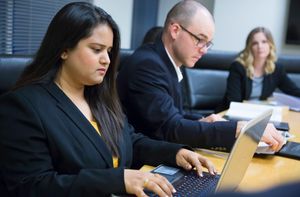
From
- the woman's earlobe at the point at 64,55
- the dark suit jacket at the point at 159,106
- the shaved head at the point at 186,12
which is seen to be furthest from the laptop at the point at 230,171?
the shaved head at the point at 186,12

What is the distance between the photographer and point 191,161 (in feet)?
4.19

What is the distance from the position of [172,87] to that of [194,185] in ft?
2.19

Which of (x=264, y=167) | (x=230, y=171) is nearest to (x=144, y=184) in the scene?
(x=230, y=171)

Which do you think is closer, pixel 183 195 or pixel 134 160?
pixel 183 195

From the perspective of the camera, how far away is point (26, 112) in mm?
1098

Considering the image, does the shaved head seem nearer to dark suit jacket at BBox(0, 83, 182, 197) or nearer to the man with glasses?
the man with glasses

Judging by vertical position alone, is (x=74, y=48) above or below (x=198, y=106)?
above

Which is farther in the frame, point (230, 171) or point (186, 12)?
point (186, 12)

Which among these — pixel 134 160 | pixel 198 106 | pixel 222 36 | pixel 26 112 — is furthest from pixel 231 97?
pixel 26 112

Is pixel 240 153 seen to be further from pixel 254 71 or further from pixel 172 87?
pixel 254 71

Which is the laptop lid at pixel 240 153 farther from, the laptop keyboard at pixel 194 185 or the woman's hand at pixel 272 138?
the woman's hand at pixel 272 138

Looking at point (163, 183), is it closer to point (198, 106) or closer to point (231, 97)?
point (231, 97)

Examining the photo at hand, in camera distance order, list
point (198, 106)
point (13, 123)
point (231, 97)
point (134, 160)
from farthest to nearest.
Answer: point (198, 106) < point (231, 97) < point (134, 160) < point (13, 123)

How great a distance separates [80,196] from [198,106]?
2.58 m
